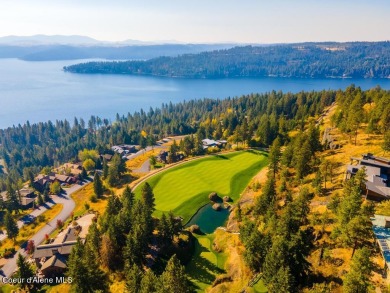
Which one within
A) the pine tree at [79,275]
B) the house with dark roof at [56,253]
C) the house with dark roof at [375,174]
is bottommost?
the house with dark roof at [56,253]

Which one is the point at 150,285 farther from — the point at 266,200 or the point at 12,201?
the point at 12,201

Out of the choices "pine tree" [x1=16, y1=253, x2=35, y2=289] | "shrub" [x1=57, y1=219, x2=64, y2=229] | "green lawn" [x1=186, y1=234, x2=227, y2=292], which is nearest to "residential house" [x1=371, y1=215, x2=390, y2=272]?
"green lawn" [x1=186, y1=234, x2=227, y2=292]

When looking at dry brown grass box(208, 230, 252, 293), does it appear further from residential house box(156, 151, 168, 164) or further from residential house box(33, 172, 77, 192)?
residential house box(33, 172, 77, 192)

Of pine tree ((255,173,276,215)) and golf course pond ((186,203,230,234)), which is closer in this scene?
pine tree ((255,173,276,215))

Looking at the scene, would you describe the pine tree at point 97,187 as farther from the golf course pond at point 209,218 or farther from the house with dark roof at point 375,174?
the house with dark roof at point 375,174

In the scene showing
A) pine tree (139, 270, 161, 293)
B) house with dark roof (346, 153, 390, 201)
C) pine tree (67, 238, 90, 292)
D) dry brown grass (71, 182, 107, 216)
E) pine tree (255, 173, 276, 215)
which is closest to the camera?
pine tree (139, 270, 161, 293)

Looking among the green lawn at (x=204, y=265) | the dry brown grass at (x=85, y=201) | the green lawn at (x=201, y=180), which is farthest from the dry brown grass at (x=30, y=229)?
the green lawn at (x=204, y=265)
